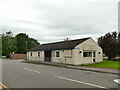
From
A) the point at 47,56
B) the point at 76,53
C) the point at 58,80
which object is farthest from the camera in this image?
the point at 47,56

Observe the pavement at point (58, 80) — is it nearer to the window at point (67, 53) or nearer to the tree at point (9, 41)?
the window at point (67, 53)

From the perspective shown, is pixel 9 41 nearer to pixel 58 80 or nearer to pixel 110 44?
pixel 110 44

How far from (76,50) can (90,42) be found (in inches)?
183

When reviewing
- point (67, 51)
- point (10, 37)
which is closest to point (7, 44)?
point (10, 37)

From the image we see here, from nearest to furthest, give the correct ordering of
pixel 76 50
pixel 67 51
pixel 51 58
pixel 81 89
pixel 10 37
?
1. pixel 81 89
2. pixel 76 50
3. pixel 67 51
4. pixel 51 58
5. pixel 10 37

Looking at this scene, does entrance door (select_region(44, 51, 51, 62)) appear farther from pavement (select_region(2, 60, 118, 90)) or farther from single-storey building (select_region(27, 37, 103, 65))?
pavement (select_region(2, 60, 118, 90))

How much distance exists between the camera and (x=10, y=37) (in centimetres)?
5419

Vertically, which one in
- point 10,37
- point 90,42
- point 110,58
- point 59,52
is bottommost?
point 110,58

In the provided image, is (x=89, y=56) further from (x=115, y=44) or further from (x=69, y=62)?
(x=115, y=44)

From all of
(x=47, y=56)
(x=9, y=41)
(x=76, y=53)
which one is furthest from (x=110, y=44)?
(x=9, y=41)

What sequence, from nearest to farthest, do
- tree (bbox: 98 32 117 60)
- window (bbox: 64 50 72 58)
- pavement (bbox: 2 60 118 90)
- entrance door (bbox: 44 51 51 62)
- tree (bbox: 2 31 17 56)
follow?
pavement (bbox: 2 60 118 90), window (bbox: 64 50 72 58), entrance door (bbox: 44 51 51 62), tree (bbox: 98 32 117 60), tree (bbox: 2 31 17 56)

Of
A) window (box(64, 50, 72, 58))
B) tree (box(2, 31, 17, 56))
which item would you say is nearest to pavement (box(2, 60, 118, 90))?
window (box(64, 50, 72, 58))

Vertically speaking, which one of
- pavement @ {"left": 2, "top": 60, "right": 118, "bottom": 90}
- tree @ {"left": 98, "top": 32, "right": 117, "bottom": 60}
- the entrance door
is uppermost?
tree @ {"left": 98, "top": 32, "right": 117, "bottom": 60}

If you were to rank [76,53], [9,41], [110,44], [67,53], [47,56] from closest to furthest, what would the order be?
[76,53] < [67,53] < [47,56] < [110,44] < [9,41]
